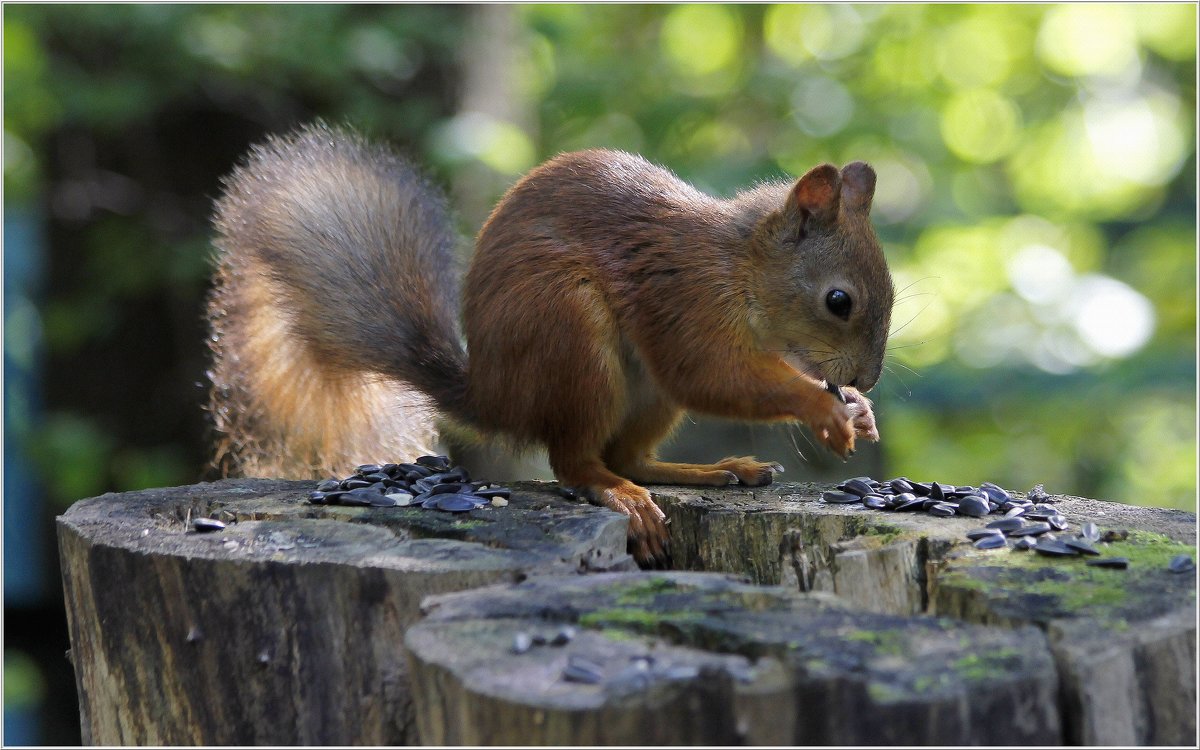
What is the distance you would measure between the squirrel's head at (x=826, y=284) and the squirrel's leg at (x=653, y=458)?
0.86 ft

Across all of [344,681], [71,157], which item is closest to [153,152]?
[71,157]

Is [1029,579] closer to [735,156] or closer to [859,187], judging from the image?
[859,187]

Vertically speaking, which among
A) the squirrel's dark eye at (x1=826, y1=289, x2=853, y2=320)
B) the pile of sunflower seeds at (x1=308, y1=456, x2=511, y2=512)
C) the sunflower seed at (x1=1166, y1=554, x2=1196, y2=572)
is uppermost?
the squirrel's dark eye at (x1=826, y1=289, x2=853, y2=320)

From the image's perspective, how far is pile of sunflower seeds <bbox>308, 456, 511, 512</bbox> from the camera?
76.1 inches

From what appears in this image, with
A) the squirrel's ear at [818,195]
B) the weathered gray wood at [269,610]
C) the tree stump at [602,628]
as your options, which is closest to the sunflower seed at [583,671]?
the tree stump at [602,628]

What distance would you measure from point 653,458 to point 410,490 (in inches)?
28.7

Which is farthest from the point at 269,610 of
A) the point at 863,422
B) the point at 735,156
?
the point at 735,156

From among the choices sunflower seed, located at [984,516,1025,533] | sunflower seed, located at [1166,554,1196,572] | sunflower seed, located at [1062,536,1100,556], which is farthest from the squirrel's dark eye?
sunflower seed, located at [1166,554,1196,572]

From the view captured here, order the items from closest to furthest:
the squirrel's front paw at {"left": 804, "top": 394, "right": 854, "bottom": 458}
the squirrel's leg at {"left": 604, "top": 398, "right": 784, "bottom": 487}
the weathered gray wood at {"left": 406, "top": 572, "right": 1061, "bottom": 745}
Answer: the weathered gray wood at {"left": 406, "top": 572, "right": 1061, "bottom": 745} → the squirrel's front paw at {"left": 804, "top": 394, "right": 854, "bottom": 458} → the squirrel's leg at {"left": 604, "top": 398, "right": 784, "bottom": 487}

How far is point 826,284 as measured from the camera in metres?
2.48

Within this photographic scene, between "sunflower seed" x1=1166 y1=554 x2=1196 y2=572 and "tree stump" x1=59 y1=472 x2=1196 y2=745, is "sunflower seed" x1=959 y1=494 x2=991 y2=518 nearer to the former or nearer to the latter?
"tree stump" x1=59 y1=472 x2=1196 y2=745

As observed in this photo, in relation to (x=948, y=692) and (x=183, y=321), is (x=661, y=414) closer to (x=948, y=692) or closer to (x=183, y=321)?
(x=948, y=692)

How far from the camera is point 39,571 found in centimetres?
519

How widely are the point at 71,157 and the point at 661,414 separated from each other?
3639 mm
